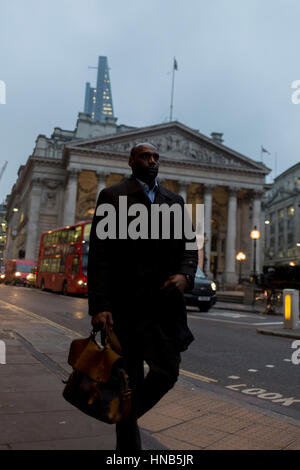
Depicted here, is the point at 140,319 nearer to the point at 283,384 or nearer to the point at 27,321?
the point at 283,384

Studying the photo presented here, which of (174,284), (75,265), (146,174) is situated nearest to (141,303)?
(174,284)

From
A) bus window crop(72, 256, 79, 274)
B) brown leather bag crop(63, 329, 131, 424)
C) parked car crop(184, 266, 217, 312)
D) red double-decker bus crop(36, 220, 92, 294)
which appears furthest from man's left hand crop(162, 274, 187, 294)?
bus window crop(72, 256, 79, 274)

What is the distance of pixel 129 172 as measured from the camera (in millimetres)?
54375

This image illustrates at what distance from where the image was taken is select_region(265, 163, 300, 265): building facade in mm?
85688

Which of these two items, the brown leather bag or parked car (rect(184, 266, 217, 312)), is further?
parked car (rect(184, 266, 217, 312))

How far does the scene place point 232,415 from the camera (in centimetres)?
423

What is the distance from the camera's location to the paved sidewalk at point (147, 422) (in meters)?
3.13

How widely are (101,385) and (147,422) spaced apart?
5.72 feet

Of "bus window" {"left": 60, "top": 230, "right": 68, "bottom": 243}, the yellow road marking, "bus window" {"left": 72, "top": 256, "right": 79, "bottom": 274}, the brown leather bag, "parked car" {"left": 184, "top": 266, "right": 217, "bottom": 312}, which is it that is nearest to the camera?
the brown leather bag

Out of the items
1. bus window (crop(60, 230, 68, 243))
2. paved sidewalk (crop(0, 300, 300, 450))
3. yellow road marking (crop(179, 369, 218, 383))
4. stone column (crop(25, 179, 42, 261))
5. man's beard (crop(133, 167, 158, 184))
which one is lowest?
yellow road marking (crop(179, 369, 218, 383))

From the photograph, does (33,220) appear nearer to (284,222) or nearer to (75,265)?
(75,265)

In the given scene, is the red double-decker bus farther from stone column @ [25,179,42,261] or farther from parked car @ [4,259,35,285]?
stone column @ [25,179,42,261]

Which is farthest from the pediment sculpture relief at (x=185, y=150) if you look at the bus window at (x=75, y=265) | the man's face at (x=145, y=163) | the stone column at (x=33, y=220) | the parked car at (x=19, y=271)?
the man's face at (x=145, y=163)

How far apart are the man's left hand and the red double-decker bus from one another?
806 inches
